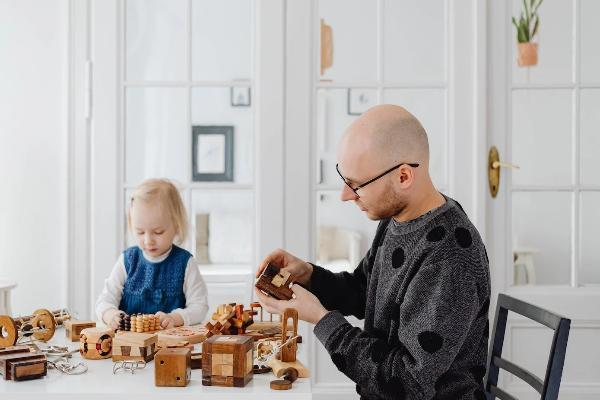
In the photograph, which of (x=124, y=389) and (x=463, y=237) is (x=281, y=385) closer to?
(x=124, y=389)

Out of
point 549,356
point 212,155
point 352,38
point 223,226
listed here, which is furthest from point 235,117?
point 549,356

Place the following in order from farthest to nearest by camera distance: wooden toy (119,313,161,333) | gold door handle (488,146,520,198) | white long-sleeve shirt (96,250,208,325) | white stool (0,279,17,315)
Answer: gold door handle (488,146,520,198) → white stool (0,279,17,315) → white long-sleeve shirt (96,250,208,325) → wooden toy (119,313,161,333)

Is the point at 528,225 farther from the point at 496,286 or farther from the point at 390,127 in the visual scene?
the point at 390,127

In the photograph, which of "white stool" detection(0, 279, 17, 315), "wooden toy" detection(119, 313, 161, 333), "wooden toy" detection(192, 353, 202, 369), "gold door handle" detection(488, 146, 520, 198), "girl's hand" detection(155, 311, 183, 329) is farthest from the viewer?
"gold door handle" detection(488, 146, 520, 198)

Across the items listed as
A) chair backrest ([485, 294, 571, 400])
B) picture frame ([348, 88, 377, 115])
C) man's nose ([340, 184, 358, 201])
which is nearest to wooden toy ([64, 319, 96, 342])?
man's nose ([340, 184, 358, 201])

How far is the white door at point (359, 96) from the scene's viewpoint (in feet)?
11.1

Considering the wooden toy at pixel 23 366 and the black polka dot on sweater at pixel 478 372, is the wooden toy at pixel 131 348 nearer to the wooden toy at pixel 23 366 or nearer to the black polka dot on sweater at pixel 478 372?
the wooden toy at pixel 23 366

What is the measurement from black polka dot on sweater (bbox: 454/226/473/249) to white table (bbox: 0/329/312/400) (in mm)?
452

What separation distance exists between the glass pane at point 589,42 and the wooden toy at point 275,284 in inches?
Answer: 86.8

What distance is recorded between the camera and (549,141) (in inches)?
135

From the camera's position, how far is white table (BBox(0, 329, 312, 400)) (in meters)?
1.51

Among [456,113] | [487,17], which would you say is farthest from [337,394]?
[487,17]

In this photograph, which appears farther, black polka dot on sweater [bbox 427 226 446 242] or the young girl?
the young girl

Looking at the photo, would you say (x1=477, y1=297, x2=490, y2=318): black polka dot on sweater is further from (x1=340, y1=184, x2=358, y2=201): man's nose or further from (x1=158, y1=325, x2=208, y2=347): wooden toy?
(x1=158, y1=325, x2=208, y2=347): wooden toy
